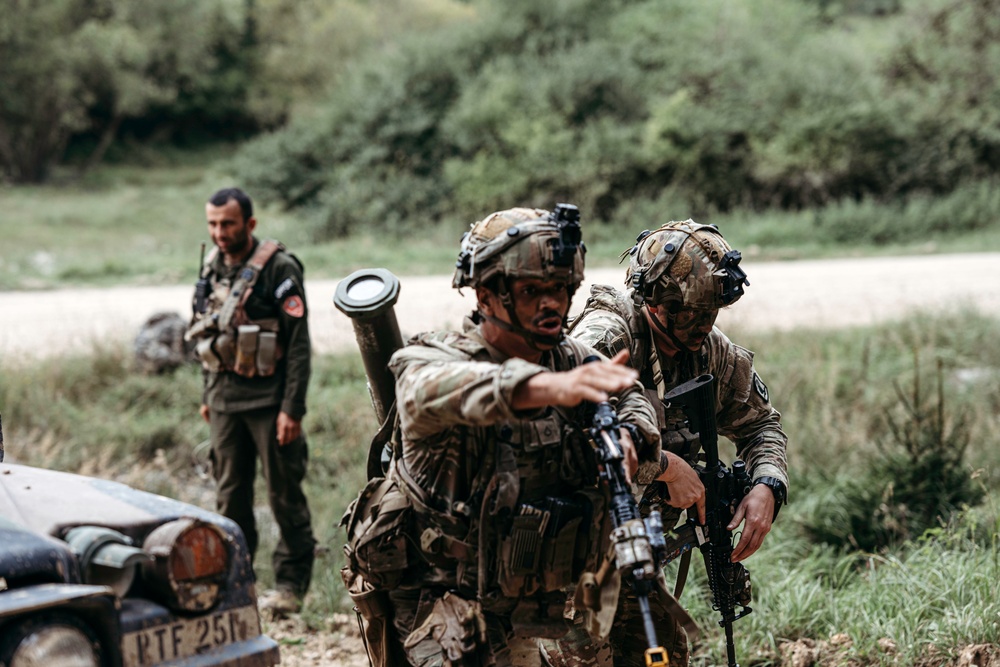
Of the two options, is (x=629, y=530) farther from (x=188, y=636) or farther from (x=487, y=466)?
(x=188, y=636)

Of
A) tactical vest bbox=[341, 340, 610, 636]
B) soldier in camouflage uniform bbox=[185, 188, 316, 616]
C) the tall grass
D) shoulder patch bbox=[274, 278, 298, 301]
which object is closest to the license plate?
tactical vest bbox=[341, 340, 610, 636]

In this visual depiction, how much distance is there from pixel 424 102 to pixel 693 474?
→ 1905 centimetres

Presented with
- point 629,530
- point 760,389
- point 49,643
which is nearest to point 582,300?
point 760,389

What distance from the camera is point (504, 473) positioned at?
9.38 feet

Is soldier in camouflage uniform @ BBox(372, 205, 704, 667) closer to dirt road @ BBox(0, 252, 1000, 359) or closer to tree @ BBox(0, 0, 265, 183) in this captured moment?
dirt road @ BBox(0, 252, 1000, 359)

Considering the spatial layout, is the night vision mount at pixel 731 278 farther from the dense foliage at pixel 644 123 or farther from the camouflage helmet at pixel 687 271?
the dense foliage at pixel 644 123

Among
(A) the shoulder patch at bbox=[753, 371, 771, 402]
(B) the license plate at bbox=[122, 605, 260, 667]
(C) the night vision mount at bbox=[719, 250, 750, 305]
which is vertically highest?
(C) the night vision mount at bbox=[719, 250, 750, 305]

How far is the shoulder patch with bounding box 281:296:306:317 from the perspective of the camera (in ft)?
18.5

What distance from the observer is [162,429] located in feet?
26.3

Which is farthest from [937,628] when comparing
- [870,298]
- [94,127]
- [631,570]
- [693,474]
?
[94,127]

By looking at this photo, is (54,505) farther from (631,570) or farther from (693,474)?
(693,474)

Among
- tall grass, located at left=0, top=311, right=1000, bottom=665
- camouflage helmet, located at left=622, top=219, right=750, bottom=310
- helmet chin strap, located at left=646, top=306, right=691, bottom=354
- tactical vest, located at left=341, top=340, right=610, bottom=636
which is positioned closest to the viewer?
tactical vest, located at left=341, top=340, right=610, bottom=636

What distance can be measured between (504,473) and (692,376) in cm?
118

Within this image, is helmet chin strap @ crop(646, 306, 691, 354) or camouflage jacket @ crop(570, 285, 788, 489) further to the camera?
helmet chin strap @ crop(646, 306, 691, 354)
